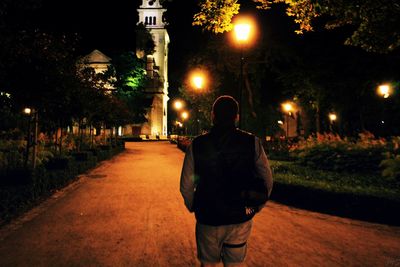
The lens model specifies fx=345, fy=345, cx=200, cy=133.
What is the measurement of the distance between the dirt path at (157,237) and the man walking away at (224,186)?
191 centimetres

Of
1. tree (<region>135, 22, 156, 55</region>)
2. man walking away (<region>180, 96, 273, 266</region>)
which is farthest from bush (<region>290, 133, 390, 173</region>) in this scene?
tree (<region>135, 22, 156, 55</region>)

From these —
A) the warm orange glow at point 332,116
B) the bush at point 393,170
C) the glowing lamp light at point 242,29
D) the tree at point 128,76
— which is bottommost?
the bush at point 393,170

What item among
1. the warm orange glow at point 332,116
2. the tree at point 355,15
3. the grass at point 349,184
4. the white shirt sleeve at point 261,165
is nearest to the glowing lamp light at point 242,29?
the tree at point 355,15

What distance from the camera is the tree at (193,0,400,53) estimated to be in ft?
29.2

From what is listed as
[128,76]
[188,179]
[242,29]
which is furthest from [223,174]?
[128,76]

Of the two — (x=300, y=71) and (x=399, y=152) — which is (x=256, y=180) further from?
(x=300, y=71)

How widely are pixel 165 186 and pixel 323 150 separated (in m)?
7.23

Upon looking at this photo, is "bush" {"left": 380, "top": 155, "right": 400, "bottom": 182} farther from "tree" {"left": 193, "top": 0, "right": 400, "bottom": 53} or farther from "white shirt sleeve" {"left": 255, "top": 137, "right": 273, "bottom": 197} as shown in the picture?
"white shirt sleeve" {"left": 255, "top": 137, "right": 273, "bottom": 197}

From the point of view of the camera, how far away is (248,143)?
2.89 m

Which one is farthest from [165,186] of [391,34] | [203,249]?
[203,249]

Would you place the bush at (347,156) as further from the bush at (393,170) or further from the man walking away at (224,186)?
the man walking away at (224,186)

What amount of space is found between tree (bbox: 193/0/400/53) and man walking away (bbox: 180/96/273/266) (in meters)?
7.60

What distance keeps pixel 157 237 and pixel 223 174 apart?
11.4 feet

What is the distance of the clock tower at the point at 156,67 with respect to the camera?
72.1 meters
